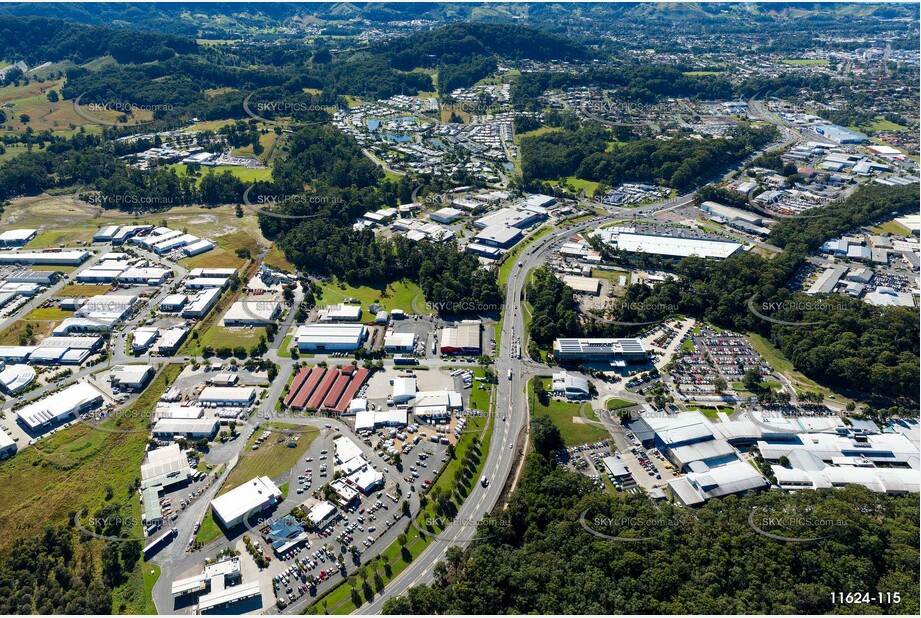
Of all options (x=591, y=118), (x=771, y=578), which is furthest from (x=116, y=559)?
(x=591, y=118)

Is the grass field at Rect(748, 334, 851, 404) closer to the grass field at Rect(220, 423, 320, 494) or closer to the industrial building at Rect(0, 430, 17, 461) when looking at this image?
the grass field at Rect(220, 423, 320, 494)

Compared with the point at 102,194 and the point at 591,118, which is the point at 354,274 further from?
the point at 591,118

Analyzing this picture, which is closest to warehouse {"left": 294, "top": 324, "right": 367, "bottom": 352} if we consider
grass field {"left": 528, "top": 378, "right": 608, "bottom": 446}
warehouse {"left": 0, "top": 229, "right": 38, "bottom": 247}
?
grass field {"left": 528, "top": 378, "right": 608, "bottom": 446}

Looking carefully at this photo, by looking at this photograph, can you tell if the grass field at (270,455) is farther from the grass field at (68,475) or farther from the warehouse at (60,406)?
the warehouse at (60,406)

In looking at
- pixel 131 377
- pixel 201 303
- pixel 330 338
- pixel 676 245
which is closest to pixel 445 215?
pixel 676 245

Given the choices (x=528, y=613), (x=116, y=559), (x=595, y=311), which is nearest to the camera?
(x=528, y=613)

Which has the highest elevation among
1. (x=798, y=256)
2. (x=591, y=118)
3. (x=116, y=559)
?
(x=591, y=118)

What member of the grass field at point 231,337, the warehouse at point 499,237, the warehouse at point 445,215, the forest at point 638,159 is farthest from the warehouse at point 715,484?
the forest at point 638,159

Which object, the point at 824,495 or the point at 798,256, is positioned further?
the point at 798,256
